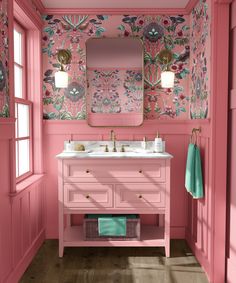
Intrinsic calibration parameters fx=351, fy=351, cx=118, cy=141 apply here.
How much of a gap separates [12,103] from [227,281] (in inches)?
87.3

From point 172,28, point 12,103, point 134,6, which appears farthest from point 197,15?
point 12,103

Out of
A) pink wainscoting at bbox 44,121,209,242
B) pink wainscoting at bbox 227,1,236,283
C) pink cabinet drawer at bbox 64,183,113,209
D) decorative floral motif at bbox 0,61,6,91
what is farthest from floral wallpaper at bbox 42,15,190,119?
decorative floral motif at bbox 0,61,6,91

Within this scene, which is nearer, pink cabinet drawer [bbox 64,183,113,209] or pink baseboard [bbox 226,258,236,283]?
pink baseboard [bbox 226,258,236,283]

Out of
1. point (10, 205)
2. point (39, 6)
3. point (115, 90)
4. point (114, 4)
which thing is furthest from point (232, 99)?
point (39, 6)

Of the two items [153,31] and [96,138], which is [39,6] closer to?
[153,31]

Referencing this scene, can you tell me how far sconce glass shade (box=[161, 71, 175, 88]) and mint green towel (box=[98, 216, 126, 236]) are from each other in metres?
1.44

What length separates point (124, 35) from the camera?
378cm

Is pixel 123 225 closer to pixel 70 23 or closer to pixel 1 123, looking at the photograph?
pixel 1 123

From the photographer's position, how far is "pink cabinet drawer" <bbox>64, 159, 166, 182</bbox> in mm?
3242

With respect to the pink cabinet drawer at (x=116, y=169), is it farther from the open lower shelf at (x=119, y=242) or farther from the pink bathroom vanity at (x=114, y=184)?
the open lower shelf at (x=119, y=242)

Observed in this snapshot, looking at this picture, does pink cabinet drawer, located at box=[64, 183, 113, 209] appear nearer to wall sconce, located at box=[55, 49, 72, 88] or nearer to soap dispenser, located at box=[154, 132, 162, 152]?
soap dispenser, located at box=[154, 132, 162, 152]

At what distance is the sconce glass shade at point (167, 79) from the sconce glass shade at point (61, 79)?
1.00m

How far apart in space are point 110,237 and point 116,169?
2.18 ft

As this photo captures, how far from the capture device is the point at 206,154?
305cm
